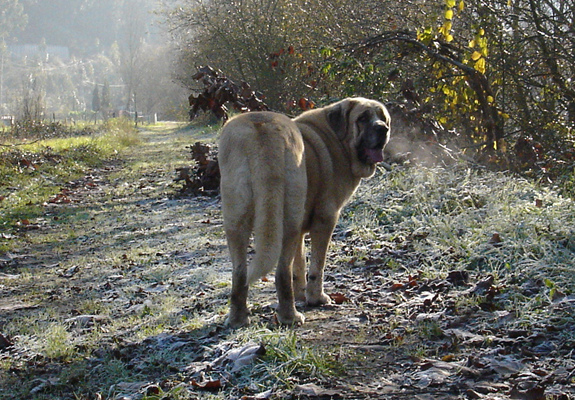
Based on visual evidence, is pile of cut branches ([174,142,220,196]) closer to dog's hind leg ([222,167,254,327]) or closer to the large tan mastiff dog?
the large tan mastiff dog

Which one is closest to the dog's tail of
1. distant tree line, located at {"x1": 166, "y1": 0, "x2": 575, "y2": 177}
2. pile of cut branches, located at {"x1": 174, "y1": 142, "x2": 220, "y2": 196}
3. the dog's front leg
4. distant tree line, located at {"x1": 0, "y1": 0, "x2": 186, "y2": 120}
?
the dog's front leg

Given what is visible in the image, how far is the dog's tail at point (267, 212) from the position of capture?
12.1ft

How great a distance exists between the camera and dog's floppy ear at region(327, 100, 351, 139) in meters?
5.17

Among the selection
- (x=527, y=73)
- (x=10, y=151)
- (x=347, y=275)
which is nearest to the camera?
(x=347, y=275)

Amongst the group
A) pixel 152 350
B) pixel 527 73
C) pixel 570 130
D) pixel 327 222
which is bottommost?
pixel 152 350

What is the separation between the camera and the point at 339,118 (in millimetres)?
5211

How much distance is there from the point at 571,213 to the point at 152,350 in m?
3.88

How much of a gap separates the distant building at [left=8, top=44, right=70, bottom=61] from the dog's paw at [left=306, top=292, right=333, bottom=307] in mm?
197728

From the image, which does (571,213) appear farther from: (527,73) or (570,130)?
(527,73)

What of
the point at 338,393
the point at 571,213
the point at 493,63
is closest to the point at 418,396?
the point at 338,393

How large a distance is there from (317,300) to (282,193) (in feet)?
4.33

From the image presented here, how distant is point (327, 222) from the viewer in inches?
185

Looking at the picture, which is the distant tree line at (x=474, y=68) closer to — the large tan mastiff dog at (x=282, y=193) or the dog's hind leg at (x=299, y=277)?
the large tan mastiff dog at (x=282, y=193)

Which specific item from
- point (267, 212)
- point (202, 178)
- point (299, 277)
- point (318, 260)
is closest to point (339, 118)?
point (318, 260)
